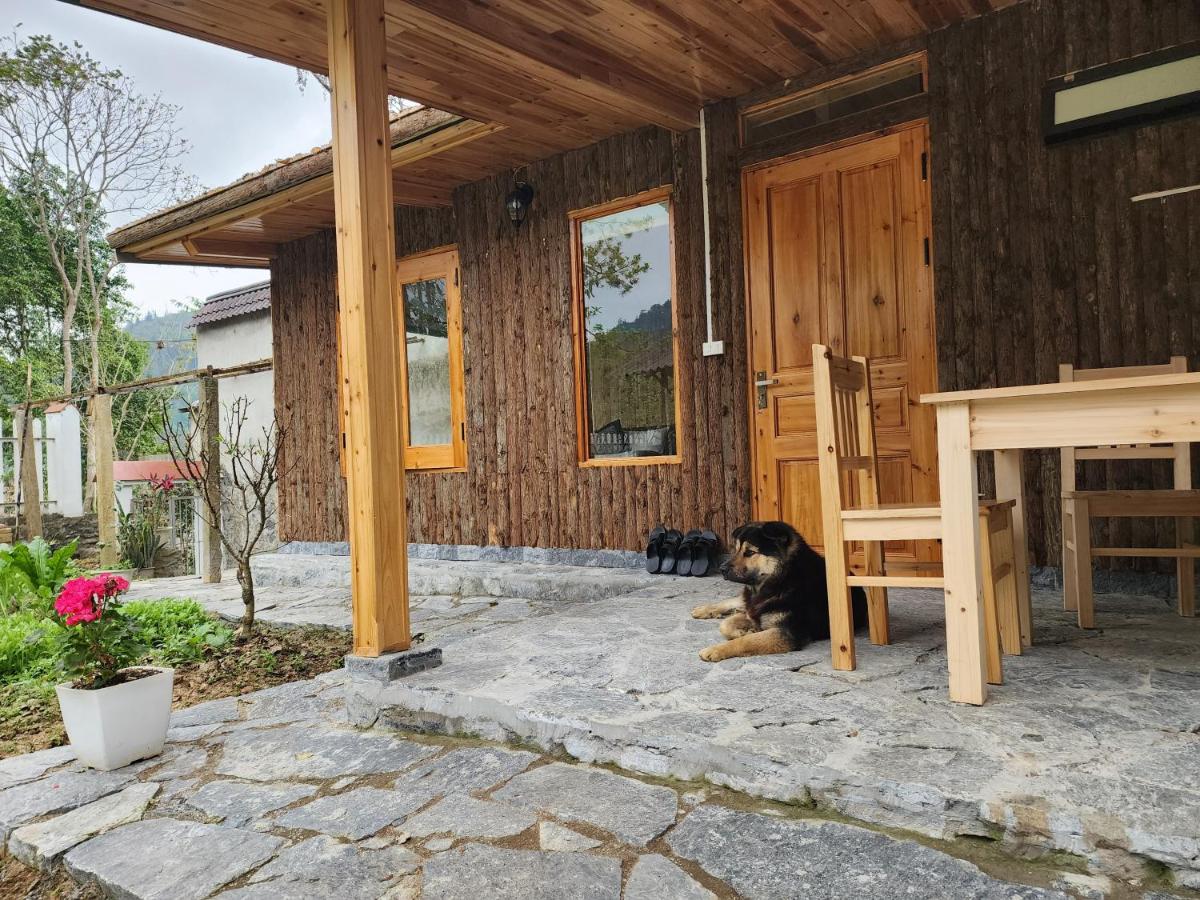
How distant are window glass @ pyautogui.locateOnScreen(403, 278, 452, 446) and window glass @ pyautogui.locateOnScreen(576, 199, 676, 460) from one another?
1.48 m

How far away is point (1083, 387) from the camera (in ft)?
6.86

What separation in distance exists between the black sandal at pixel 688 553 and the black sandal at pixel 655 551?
16 centimetres

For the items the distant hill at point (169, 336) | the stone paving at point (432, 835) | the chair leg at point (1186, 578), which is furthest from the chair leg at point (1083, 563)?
the distant hill at point (169, 336)

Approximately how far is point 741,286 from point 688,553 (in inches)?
65.9

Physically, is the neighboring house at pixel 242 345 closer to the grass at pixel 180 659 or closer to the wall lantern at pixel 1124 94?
the grass at pixel 180 659

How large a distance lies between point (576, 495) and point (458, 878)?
13.2ft

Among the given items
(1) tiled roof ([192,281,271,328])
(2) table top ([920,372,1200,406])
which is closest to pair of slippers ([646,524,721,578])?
(2) table top ([920,372,1200,406])

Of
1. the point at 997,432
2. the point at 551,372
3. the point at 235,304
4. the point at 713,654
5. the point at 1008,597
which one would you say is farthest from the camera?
the point at 235,304

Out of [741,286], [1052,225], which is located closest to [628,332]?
[741,286]

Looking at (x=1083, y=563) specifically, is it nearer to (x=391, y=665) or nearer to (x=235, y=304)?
(x=391, y=665)

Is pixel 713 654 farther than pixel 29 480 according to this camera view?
No

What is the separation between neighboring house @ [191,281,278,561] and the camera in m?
11.1

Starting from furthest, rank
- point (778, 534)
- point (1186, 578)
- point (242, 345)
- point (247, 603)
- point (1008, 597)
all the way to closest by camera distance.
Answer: point (242, 345)
point (247, 603)
point (1186, 578)
point (778, 534)
point (1008, 597)

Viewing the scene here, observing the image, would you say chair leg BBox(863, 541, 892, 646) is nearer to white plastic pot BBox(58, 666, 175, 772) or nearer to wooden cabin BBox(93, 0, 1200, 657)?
wooden cabin BBox(93, 0, 1200, 657)
